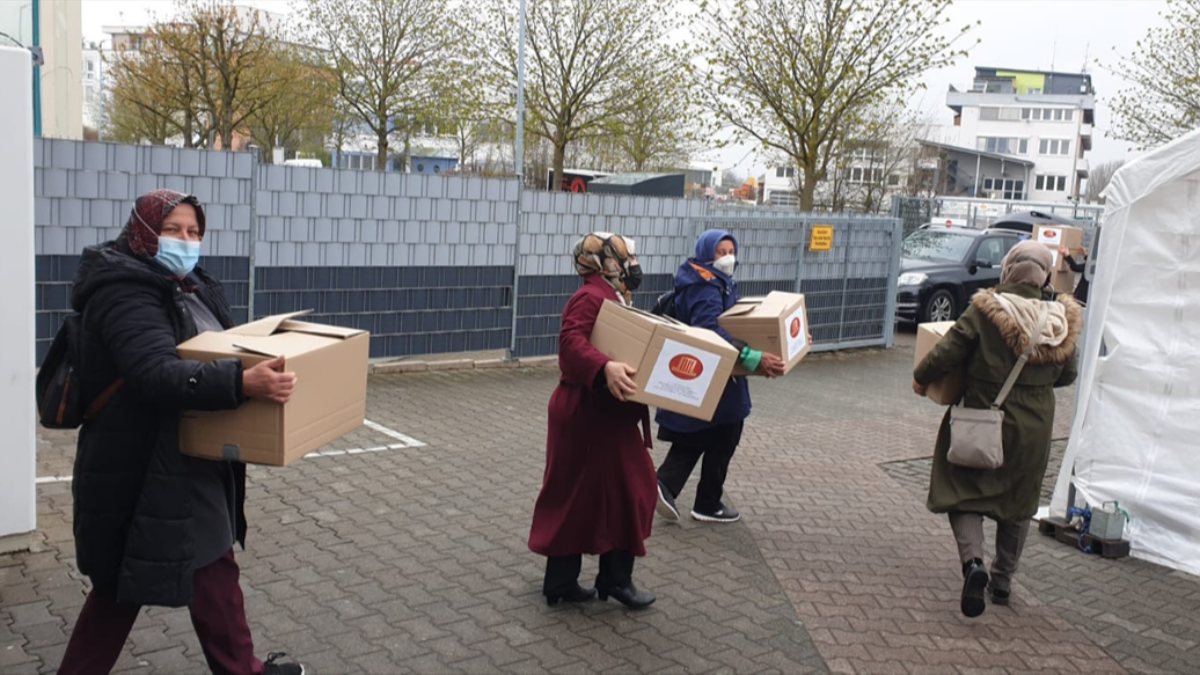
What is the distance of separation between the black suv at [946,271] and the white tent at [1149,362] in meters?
10.2

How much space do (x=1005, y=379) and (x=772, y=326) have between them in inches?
46.9

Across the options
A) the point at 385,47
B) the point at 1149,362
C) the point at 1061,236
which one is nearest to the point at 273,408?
the point at 1149,362

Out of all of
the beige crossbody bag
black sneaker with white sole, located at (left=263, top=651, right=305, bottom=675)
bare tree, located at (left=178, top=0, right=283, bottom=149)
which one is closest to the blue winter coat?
the beige crossbody bag

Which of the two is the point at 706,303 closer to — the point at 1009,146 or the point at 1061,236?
the point at 1061,236

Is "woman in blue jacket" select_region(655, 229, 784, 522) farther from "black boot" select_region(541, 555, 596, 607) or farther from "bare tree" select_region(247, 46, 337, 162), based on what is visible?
"bare tree" select_region(247, 46, 337, 162)

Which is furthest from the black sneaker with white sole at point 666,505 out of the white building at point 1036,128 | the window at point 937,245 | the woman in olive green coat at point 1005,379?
the white building at point 1036,128

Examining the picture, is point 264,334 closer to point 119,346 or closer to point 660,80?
point 119,346

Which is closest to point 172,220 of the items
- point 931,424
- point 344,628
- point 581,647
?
point 344,628

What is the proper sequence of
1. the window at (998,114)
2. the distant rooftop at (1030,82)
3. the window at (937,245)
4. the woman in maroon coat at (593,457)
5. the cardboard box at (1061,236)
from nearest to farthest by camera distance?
the woman in maroon coat at (593,457) → the cardboard box at (1061,236) → the window at (937,245) → the window at (998,114) → the distant rooftop at (1030,82)

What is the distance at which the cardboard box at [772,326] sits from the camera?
578 cm

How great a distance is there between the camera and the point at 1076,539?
6684mm

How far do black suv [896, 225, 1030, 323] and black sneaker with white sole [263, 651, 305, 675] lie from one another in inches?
551

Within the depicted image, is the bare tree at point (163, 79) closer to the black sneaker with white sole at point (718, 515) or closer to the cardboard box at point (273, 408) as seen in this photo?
the black sneaker with white sole at point (718, 515)

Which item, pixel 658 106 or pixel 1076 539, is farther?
pixel 658 106
